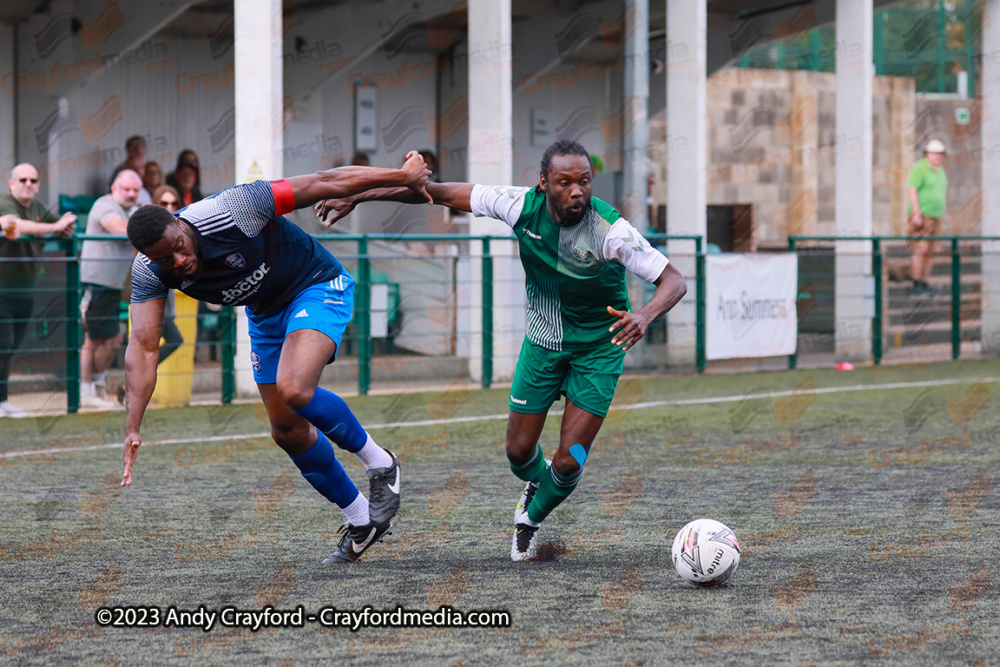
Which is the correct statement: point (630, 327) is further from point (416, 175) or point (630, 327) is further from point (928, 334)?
point (928, 334)

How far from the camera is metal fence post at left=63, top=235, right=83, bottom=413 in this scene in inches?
467

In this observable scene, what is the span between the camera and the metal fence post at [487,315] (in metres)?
14.5

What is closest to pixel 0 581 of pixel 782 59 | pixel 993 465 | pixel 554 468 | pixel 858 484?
pixel 554 468

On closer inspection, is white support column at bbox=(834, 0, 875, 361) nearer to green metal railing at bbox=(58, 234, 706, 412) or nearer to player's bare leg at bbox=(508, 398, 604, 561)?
green metal railing at bbox=(58, 234, 706, 412)

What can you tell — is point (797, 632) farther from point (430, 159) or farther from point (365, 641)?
point (430, 159)

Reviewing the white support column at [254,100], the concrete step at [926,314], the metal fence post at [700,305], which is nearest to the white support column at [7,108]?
the white support column at [254,100]

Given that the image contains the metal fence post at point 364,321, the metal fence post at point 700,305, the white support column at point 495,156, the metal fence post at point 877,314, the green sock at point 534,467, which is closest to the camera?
the green sock at point 534,467

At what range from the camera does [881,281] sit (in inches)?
677

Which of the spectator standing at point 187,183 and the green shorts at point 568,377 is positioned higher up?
the spectator standing at point 187,183

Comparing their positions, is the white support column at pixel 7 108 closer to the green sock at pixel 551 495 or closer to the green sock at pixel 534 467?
the green sock at pixel 534 467

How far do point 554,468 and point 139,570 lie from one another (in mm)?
1870

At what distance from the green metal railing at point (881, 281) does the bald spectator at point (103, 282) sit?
807cm

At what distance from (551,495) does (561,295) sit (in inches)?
35.9

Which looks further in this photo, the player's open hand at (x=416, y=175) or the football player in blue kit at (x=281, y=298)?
the player's open hand at (x=416, y=175)
